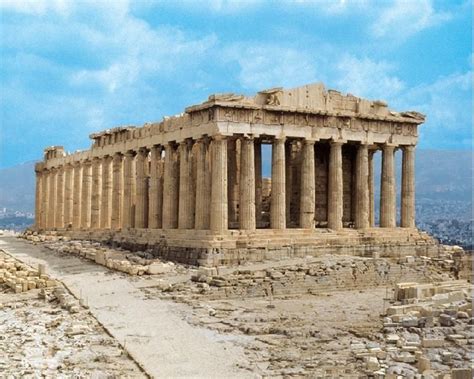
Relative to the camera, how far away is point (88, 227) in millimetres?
53562

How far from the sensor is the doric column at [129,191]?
45344 millimetres

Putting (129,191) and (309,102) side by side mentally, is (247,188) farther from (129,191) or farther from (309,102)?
(129,191)

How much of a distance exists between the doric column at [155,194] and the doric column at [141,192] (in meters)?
1.58

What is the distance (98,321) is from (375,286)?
15308 millimetres

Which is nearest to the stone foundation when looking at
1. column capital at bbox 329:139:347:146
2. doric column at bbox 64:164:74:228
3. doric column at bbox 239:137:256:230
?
doric column at bbox 239:137:256:230

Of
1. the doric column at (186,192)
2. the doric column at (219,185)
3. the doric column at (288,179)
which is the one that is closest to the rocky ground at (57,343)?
the doric column at (219,185)

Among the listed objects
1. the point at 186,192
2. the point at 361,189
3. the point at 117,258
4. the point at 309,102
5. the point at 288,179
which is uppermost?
the point at 309,102

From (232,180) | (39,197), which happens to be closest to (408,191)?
(232,180)

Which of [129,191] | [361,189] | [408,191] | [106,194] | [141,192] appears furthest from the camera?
[106,194]

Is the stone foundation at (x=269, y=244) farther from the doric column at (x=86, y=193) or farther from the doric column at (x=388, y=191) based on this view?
the doric column at (x=86, y=193)

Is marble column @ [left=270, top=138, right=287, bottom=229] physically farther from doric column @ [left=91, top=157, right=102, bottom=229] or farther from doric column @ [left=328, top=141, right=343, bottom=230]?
doric column @ [left=91, top=157, right=102, bottom=229]

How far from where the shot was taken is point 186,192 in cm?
3791

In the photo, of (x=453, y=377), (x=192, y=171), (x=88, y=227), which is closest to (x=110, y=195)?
(x=88, y=227)

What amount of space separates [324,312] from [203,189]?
45.4 feet
